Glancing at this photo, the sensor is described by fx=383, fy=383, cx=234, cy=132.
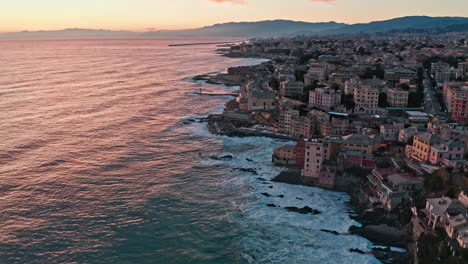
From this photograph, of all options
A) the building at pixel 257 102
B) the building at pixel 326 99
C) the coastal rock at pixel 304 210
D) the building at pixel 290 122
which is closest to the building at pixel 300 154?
the coastal rock at pixel 304 210

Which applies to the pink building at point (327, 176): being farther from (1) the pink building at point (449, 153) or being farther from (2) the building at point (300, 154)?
(1) the pink building at point (449, 153)

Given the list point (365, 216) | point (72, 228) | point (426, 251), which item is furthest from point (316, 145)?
point (72, 228)

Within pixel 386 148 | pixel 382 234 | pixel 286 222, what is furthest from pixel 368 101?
pixel 286 222

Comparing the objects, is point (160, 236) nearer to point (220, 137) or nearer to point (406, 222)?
point (406, 222)

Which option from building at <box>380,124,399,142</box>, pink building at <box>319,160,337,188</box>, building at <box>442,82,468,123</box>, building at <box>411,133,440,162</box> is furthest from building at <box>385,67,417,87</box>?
pink building at <box>319,160,337,188</box>

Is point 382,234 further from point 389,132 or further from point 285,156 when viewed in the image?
point 389,132

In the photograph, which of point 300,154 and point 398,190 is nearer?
point 398,190
